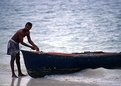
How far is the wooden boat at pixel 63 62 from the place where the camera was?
1148 cm

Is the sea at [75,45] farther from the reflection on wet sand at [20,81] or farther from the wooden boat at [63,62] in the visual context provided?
the wooden boat at [63,62]

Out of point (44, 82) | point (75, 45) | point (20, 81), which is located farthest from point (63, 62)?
point (75, 45)

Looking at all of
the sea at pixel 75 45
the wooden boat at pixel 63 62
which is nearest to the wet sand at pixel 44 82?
the sea at pixel 75 45

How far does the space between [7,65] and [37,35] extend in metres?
9.86

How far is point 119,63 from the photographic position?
12578 millimetres

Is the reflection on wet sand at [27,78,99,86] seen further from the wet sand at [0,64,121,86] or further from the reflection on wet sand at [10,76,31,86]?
the reflection on wet sand at [10,76,31,86]

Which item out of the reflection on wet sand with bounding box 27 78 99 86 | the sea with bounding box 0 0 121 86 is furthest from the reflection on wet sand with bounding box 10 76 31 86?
the reflection on wet sand with bounding box 27 78 99 86

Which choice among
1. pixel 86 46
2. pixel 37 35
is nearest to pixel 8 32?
pixel 37 35

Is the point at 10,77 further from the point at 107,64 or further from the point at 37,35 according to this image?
the point at 37,35

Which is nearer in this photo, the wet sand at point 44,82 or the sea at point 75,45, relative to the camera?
the wet sand at point 44,82

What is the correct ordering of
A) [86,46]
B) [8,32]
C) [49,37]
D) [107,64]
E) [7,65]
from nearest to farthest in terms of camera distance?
[107,64] < [7,65] < [86,46] < [49,37] < [8,32]

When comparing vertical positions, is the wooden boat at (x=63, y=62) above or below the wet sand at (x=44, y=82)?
above

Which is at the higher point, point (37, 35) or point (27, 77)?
point (27, 77)

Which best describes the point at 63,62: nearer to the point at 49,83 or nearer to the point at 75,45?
the point at 49,83
